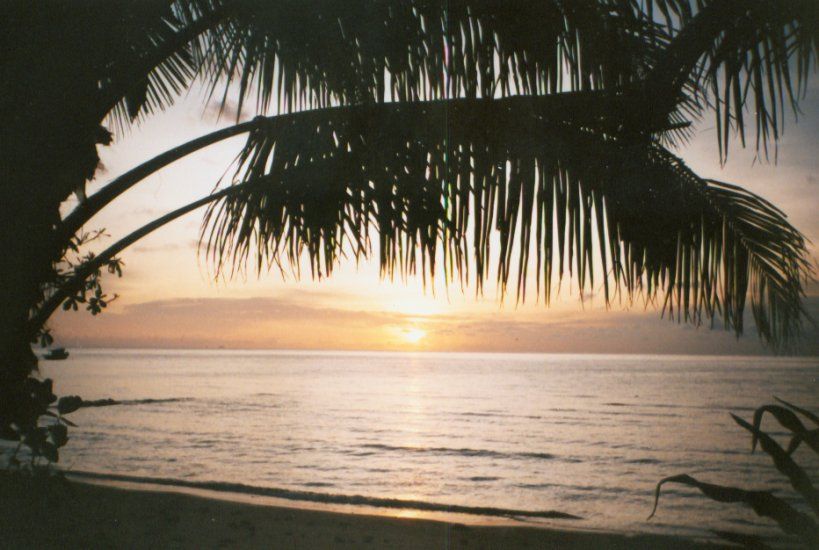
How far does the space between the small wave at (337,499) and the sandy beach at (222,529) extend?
1.39 meters

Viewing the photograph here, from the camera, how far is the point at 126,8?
1.89 meters

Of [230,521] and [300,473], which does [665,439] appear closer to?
[300,473]

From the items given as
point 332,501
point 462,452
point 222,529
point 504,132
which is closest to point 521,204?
point 504,132

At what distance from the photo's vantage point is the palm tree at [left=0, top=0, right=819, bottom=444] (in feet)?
5.61

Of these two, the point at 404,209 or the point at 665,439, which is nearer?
the point at 404,209

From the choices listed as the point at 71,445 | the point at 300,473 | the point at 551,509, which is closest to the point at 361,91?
the point at 551,509

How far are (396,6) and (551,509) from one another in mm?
8385

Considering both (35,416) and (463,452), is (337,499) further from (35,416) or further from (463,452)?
(35,416)

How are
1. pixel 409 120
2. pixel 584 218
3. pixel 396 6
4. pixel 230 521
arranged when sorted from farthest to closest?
pixel 230 521 < pixel 409 120 < pixel 396 6 < pixel 584 218

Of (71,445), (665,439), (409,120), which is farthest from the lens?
(665,439)

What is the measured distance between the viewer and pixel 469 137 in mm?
1841

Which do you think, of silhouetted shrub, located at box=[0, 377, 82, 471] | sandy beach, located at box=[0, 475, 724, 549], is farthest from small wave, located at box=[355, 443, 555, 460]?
silhouetted shrub, located at box=[0, 377, 82, 471]

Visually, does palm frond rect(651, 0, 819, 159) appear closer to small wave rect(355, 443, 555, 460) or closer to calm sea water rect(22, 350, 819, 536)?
calm sea water rect(22, 350, 819, 536)

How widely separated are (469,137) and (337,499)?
7.87 meters
